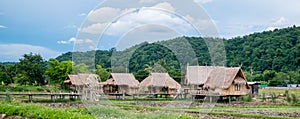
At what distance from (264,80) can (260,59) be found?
3.52 meters

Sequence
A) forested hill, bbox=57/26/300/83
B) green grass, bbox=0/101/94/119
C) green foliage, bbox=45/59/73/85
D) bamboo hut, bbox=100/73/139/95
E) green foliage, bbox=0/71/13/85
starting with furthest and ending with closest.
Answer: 1. forested hill, bbox=57/26/300/83
2. green foliage, bbox=0/71/13/85
3. green foliage, bbox=45/59/73/85
4. bamboo hut, bbox=100/73/139/95
5. green grass, bbox=0/101/94/119

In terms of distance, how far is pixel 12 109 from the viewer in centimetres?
1645

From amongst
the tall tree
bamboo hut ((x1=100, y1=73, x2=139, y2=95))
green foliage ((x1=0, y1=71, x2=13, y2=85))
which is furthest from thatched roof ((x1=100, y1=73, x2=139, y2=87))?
green foliage ((x1=0, y1=71, x2=13, y2=85))

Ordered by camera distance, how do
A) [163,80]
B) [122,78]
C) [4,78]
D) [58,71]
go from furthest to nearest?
1. [4,78]
2. [58,71]
3. [163,80]
4. [122,78]

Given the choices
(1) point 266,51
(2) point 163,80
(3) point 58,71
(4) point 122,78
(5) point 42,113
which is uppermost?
(1) point 266,51

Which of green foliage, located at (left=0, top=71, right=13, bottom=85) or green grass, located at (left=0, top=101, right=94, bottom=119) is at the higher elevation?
green foliage, located at (left=0, top=71, right=13, bottom=85)

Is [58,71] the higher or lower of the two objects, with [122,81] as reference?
higher

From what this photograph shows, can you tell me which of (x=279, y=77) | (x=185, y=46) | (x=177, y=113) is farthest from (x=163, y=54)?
(x=279, y=77)

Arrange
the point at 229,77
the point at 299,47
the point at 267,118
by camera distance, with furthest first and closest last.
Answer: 1. the point at 299,47
2. the point at 229,77
3. the point at 267,118

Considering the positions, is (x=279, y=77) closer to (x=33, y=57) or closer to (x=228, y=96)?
(x=228, y=96)

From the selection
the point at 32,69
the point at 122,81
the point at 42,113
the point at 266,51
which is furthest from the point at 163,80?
the point at 266,51

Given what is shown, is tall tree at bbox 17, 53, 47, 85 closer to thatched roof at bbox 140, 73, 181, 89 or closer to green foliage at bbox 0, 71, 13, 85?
green foliage at bbox 0, 71, 13, 85

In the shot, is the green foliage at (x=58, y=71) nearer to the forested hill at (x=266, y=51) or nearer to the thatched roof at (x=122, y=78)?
the forested hill at (x=266, y=51)

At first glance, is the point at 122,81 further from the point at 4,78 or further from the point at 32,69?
the point at 4,78
